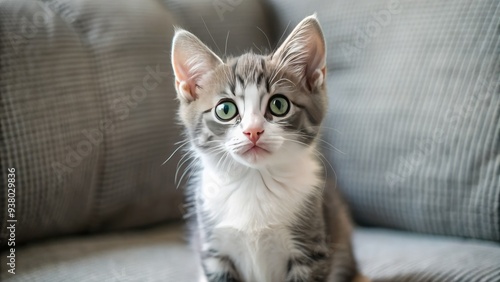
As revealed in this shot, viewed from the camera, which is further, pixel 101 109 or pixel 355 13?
pixel 355 13

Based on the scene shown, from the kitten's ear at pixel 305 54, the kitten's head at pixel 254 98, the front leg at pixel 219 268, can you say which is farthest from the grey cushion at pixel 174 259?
the kitten's ear at pixel 305 54

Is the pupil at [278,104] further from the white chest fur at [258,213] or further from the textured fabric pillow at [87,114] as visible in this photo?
the textured fabric pillow at [87,114]

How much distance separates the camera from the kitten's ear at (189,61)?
88 centimetres

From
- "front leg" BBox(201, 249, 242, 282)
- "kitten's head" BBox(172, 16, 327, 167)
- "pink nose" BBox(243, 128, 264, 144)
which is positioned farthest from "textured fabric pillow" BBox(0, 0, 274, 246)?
"pink nose" BBox(243, 128, 264, 144)

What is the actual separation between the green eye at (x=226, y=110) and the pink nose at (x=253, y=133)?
7 cm

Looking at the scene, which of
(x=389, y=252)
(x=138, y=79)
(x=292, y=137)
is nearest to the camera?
(x=292, y=137)

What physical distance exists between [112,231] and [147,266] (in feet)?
0.88

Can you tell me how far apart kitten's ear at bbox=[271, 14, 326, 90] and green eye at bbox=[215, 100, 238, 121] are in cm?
13

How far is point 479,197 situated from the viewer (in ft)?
3.56

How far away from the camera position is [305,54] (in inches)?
34.9

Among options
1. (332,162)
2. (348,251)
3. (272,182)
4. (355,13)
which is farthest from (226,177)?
(355,13)

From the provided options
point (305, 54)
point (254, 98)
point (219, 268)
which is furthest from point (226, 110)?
point (219, 268)

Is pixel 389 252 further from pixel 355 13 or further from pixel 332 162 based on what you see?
pixel 355 13

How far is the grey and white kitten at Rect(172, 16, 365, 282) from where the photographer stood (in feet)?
2.72
